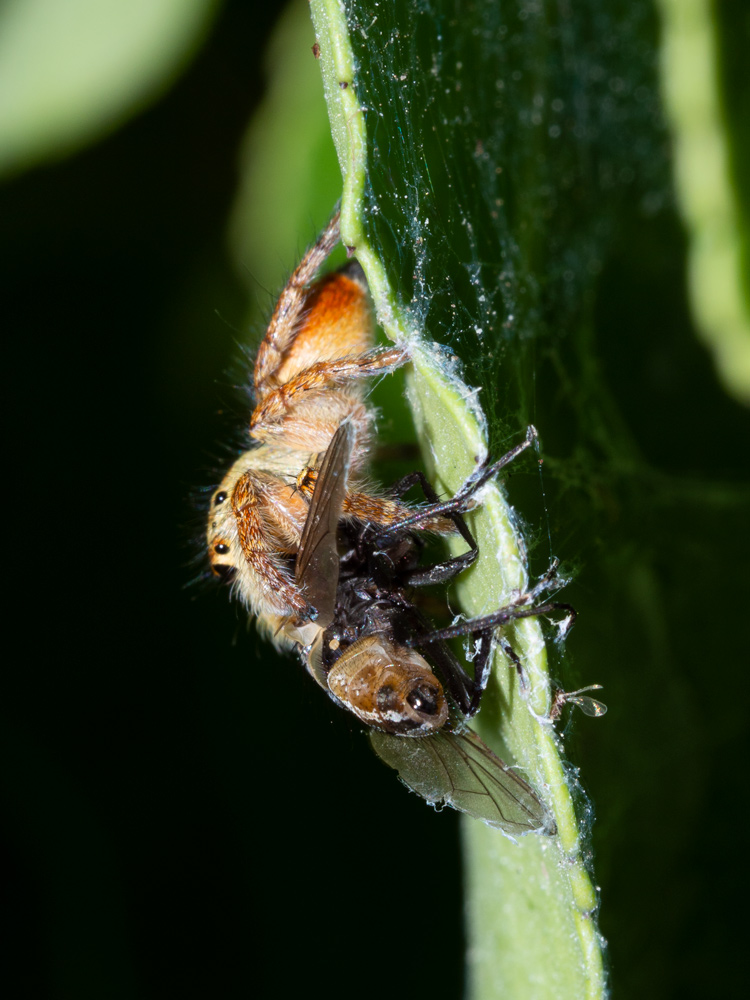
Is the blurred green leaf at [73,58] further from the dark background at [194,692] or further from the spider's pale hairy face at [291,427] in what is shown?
the spider's pale hairy face at [291,427]

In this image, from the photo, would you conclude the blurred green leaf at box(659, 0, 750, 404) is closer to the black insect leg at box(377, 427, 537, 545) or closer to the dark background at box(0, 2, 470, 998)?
the black insect leg at box(377, 427, 537, 545)

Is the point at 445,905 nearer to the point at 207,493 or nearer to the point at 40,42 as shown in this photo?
the point at 207,493

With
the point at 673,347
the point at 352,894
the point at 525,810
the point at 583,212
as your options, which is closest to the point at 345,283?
the point at 583,212

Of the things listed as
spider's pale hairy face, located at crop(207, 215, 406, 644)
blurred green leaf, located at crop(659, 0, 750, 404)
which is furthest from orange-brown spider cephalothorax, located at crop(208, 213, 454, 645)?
blurred green leaf, located at crop(659, 0, 750, 404)

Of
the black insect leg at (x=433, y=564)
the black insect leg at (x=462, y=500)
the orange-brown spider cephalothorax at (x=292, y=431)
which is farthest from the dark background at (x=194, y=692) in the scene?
the black insect leg at (x=462, y=500)

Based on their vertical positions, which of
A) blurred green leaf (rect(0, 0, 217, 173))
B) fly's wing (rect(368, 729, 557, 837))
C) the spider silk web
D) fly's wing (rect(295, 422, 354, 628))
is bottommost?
fly's wing (rect(368, 729, 557, 837))
